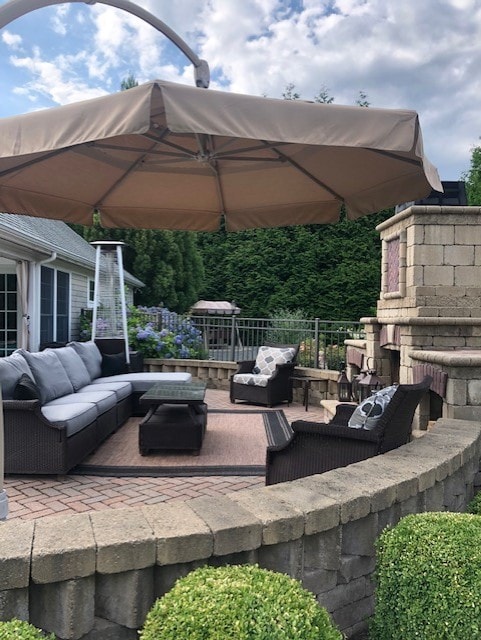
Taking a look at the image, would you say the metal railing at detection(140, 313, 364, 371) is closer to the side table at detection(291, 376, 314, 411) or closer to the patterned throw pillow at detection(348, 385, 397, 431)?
the side table at detection(291, 376, 314, 411)

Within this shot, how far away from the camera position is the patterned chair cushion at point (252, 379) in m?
7.75

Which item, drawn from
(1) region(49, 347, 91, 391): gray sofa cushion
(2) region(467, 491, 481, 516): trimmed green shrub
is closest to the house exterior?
(1) region(49, 347, 91, 391): gray sofa cushion

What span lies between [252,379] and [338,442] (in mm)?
4704

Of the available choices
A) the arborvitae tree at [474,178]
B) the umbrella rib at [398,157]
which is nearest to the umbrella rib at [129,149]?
the umbrella rib at [398,157]

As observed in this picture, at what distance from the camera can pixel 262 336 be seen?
942cm

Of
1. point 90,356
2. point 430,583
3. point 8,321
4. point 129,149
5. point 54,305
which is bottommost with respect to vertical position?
point 430,583

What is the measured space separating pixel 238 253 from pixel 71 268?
7.69m

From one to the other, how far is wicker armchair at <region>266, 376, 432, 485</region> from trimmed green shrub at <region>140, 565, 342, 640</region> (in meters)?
1.69

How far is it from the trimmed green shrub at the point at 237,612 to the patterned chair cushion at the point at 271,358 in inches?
259

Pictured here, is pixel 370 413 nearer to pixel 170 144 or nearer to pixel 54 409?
pixel 170 144

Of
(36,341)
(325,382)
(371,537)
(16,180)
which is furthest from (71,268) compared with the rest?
(371,537)

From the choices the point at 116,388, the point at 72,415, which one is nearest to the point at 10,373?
the point at 72,415

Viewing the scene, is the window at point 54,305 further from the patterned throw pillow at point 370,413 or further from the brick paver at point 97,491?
the patterned throw pillow at point 370,413

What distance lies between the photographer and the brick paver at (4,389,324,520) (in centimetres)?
357
